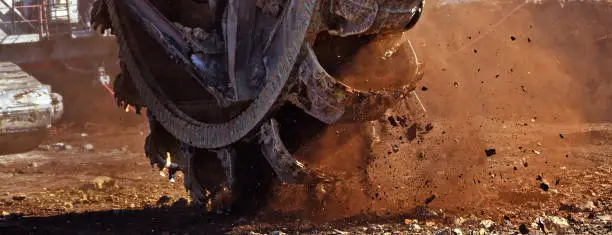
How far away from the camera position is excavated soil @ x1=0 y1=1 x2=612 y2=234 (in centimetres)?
591

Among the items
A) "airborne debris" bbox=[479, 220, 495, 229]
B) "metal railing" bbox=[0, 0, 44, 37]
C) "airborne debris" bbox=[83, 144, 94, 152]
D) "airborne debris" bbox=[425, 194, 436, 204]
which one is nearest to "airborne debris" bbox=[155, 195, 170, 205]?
"airborne debris" bbox=[425, 194, 436, 204]

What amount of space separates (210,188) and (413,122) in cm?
203

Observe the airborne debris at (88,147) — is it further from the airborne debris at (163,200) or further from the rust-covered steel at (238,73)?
the rust-covered steel at (238,73)

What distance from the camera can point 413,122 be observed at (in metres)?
5.38

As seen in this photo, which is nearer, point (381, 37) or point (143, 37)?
Result: point (381, 37)

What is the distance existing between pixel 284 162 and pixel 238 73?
2.60ft

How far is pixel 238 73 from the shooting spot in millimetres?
5453

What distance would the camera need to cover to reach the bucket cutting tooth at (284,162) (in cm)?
501

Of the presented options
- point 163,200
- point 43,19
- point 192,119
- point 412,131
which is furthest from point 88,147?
point 412,131

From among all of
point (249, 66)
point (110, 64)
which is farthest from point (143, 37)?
point (110, 64)

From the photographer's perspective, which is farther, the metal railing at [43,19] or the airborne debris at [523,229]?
the metal railing at [43,19]

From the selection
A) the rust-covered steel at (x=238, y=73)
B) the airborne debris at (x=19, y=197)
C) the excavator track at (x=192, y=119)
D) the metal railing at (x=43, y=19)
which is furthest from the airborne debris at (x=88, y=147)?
the excavator track at (x=192, y=119)

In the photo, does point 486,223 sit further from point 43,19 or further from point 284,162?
point 43,19

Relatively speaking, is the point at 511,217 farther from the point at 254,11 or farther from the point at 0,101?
the point at 0,101
